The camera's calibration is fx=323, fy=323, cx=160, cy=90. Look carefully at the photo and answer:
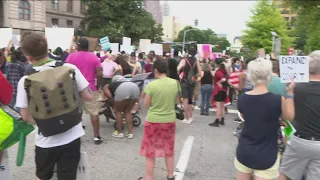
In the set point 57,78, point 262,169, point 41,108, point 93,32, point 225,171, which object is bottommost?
point 225,171

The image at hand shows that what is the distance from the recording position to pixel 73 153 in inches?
110

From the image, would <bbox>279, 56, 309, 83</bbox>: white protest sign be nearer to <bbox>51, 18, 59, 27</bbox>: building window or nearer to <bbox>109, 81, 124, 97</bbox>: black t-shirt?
<bbox>109, 81, 124, 97</bbox>: black t-shirt

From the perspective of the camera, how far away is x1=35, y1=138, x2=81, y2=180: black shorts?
8.97 feet

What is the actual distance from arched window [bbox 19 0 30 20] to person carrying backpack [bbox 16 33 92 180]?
49.4 m

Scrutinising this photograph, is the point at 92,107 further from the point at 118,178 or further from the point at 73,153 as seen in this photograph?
the point at 73,153

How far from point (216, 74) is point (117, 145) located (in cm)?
356

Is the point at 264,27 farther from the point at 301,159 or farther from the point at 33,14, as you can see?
the point at 301,159

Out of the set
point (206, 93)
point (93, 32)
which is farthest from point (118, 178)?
point (93, 32)

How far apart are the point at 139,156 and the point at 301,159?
3.02 metres

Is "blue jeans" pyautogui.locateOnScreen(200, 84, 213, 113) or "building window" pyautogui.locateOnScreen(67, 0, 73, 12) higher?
"building window" pyautogui.locateOnScreen(67, 0, 73, 12)

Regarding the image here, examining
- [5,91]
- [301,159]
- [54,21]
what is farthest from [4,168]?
[54,21]

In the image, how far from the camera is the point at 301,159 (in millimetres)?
3186

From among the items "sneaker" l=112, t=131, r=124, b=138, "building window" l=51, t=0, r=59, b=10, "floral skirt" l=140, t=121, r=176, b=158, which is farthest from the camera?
"building window" l=51, t=0, r=59, b=10

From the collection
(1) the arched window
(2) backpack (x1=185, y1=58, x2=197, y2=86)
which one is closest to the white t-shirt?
(2) backpack (x1=185, y1=58, x2=197, y2=86)
